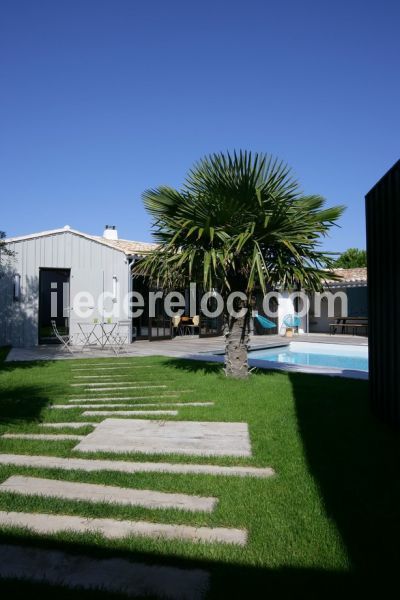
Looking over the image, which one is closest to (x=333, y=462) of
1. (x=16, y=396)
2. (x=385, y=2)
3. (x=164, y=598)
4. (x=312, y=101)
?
(x=164, y=598)

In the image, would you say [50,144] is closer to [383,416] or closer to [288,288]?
[288,288]

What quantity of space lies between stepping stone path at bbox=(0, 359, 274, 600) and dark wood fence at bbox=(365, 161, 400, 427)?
1701mm

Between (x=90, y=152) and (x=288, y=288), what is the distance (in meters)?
12.6

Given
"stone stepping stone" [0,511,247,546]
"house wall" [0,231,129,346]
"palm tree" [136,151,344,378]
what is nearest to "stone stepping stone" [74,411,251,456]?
"stone stepping stone" [0,511,247,546]

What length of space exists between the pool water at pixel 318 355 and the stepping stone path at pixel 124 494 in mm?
7996

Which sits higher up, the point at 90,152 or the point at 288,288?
the point at 90,152

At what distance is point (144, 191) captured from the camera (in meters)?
7.52

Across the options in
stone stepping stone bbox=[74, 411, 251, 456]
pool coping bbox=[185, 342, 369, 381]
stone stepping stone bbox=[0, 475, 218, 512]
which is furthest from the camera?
pool coping bbox=[185, 342, 369, 381]

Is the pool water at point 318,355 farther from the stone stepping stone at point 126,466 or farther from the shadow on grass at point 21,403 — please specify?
the stone stepping stone at point 126,466

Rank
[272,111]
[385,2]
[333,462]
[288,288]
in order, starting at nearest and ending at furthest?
[333,462]
[288,288]
[385,2]
[272,111]

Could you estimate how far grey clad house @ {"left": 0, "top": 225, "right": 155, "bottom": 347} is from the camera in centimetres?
1401

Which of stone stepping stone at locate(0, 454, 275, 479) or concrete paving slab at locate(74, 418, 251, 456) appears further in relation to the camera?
concrete paving slab at locate(74, 418, 251, 456)

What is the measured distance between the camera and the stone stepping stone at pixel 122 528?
254 cm

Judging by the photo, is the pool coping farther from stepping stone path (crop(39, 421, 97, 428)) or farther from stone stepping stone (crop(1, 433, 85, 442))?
stone stepping stone (crop(1, 433, 85, 442))
